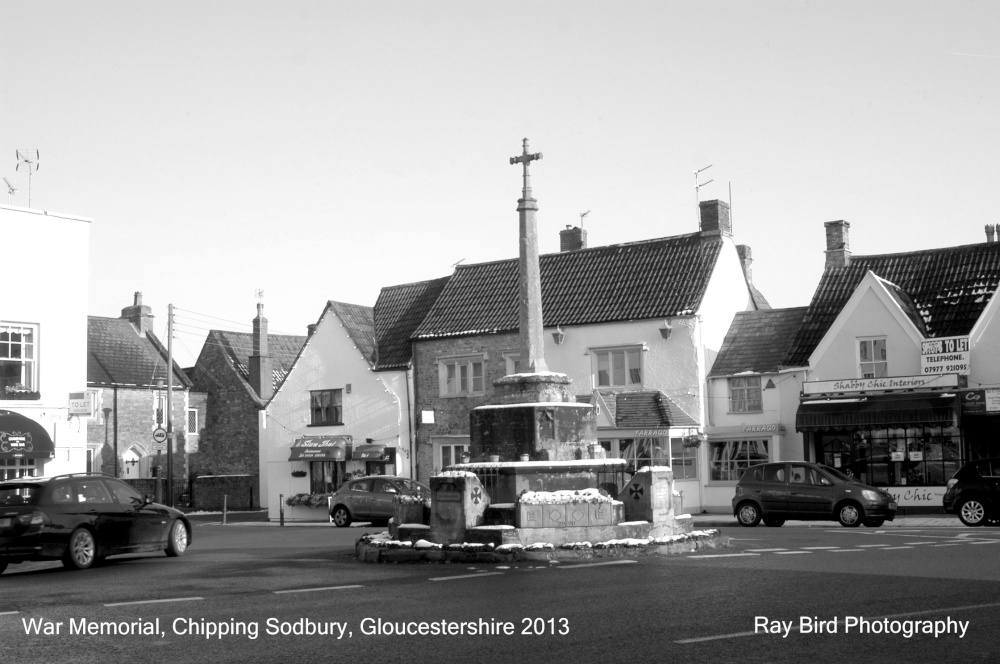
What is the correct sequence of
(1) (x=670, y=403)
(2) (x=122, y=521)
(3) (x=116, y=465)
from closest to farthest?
(2) (x=122, y=521) → (1) (x=670, y=403) → (3) (x=116, y=465)

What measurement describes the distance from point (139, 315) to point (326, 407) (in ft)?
62.7

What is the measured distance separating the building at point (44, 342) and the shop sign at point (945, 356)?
23.5 meters

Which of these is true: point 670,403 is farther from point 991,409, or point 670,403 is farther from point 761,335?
point 991,409

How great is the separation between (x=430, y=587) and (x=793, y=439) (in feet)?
81.4

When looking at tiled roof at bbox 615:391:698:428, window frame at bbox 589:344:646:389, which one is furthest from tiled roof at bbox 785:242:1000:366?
window frame at bbox 589:344:646:389

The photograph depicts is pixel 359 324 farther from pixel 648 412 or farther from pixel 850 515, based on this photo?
pixel 850 515

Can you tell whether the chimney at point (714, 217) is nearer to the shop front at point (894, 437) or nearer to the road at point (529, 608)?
the shop front at point (894, 437)

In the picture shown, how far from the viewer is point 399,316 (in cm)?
4531

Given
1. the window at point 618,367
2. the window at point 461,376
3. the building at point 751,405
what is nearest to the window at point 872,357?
the building at point 751,405

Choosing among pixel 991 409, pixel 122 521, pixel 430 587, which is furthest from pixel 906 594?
pixel 991 409

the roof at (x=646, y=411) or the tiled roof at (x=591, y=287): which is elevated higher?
the tiled roof at (x=591, y=287)

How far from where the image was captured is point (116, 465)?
173 ft

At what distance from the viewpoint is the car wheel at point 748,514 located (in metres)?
28.6

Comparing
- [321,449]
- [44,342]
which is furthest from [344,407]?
[44,342]
